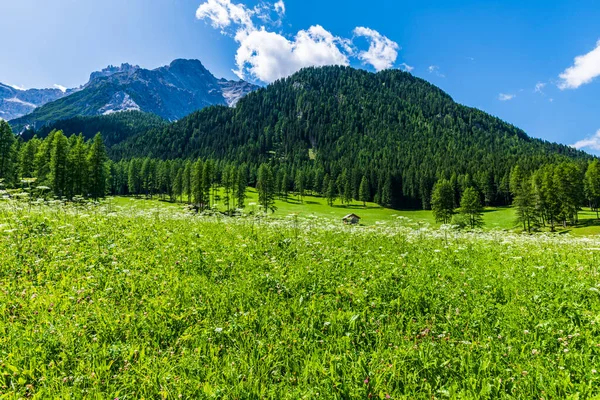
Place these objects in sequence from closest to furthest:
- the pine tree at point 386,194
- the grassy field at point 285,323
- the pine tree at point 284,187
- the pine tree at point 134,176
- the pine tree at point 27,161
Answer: the grassy field at point 285,323 < the pine tree at point 27,161 < the pine tree at point 134,176 < the pine tree at point 284,187 < the pine tree at point 386,194

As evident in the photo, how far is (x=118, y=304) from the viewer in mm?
5281

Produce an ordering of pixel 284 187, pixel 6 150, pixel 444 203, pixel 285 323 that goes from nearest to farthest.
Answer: pixel 285 323 → pixel 6 150 → pixel 444 203 → pixel 284 187

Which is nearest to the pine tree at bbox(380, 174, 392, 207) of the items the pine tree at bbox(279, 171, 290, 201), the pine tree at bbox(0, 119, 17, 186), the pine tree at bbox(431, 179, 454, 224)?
the pine tree at bbox(279, 171, 290, 201)

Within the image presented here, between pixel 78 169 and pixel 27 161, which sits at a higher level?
pixel 27 161

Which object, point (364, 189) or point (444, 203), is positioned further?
point (364, 189)

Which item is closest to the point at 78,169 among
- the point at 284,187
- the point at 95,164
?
the point at 95,164

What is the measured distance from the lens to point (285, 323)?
4.86 m

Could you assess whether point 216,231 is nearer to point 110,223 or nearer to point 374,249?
point 110,223

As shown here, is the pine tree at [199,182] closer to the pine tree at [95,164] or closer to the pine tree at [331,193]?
the pine tree at [95,164]

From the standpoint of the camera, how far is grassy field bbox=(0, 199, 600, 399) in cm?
353

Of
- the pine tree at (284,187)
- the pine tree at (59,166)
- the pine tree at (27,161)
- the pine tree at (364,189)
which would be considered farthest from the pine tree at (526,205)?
the pine tree at (27,161)

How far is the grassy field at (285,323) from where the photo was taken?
3.53m

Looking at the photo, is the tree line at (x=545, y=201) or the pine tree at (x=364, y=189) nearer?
the tree line at (x=545, y=201)

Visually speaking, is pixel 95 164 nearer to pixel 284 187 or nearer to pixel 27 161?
pixel 27 161
